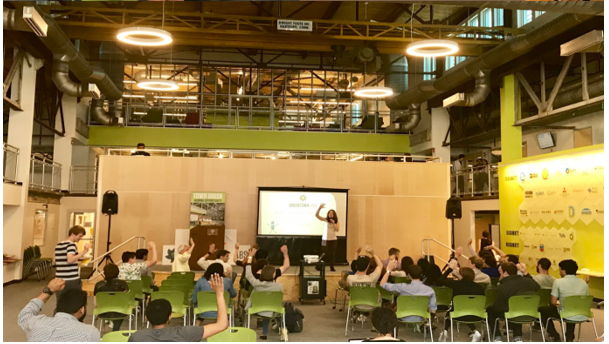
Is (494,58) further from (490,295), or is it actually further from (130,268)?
(130,268)

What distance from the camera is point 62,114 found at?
16938 mm

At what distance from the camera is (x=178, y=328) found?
381cm

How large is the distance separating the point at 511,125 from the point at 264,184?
22.0 ft

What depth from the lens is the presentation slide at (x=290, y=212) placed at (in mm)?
12875

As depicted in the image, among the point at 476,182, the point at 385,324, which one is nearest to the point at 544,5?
the point at 385,324

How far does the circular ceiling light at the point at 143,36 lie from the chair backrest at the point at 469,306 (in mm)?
6757

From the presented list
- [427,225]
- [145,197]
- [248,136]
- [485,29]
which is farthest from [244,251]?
[485,29]

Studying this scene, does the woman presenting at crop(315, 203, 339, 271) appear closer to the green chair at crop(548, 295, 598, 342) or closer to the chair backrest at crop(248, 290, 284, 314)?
the chair backrest at crop(248, 290, 284, 314)

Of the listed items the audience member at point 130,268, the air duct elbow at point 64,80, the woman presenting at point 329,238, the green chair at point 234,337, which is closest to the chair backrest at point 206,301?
the audience member at point 130,268

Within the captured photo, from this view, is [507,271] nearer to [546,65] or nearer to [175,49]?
[546,65]

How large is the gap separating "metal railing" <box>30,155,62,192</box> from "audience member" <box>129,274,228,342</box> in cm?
1156

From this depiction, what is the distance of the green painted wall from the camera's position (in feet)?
60.6

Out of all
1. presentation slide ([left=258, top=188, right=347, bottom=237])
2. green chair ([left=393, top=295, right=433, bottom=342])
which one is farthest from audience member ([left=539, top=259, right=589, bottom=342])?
presentation slide ([left=258, top=188, right=347, bottom=237])

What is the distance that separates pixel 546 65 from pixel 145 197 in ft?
35.9
